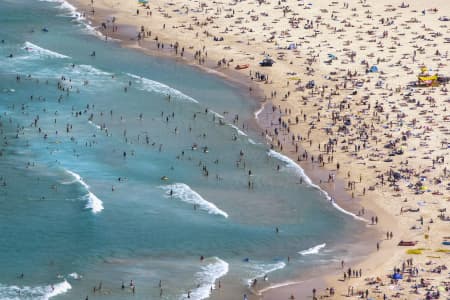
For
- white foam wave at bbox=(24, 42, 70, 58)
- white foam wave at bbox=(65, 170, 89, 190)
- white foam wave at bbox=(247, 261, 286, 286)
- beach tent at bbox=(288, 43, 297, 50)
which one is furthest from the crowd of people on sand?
white foam wave at bbox=(65, 170, 89, 190)

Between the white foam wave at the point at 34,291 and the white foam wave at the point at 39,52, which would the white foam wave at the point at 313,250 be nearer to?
the white foam wave at the point at 34,291

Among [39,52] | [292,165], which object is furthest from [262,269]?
[39,52]

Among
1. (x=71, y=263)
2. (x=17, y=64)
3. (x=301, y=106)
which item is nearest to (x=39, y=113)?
(x=17, y=64)

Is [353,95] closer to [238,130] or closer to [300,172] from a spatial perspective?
[238,130]

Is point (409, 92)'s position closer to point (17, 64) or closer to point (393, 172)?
point (393, 172)

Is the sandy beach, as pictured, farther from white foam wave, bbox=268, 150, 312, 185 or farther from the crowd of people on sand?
white foam wave, bbox=268, 150, 312, 185

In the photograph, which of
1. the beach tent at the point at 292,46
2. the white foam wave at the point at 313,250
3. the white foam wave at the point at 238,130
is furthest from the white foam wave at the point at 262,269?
the beach tent at the point at 292,46
